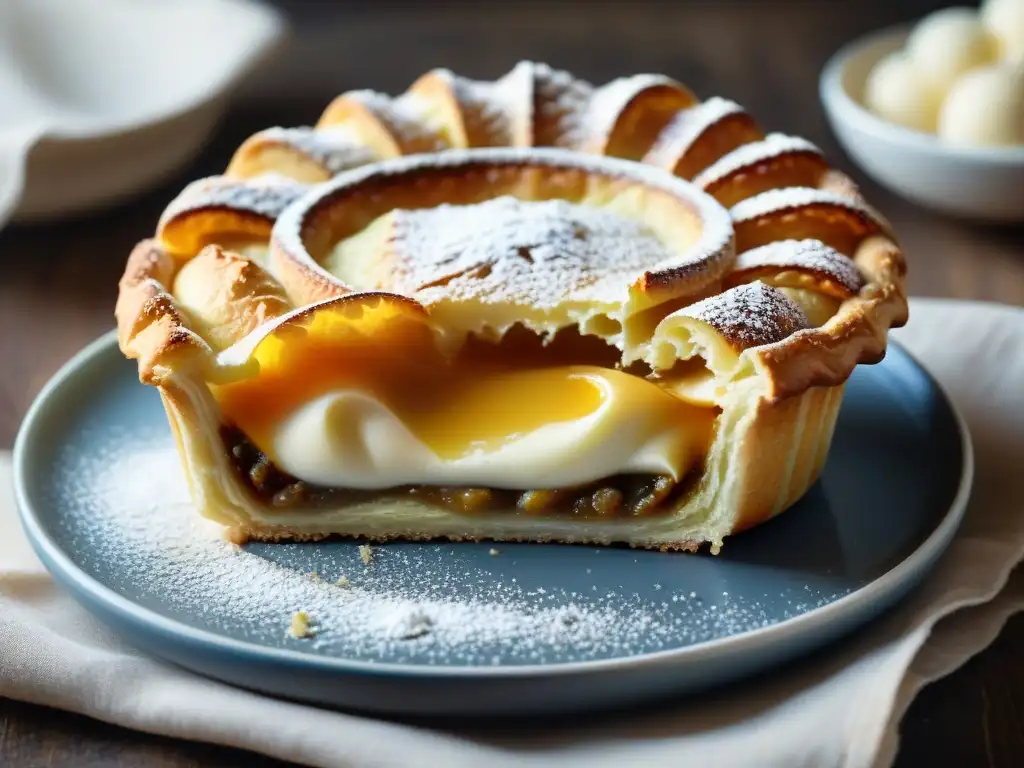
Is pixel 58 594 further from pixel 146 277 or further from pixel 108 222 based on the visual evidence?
pixel 108 222

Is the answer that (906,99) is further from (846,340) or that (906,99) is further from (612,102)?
(846,340)

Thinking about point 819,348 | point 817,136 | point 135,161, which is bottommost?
point 817,136

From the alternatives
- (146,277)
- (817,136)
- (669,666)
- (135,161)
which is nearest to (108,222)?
(135,161)

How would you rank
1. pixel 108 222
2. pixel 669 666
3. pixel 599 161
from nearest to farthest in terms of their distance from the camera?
pixel 669 666, pixel 599 161, pixel 108 222

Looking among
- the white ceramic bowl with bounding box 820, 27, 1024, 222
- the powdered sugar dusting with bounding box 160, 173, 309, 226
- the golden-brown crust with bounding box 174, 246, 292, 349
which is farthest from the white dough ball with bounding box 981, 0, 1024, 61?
the golden-brown crust with bounding box 174, 246, 292, 349

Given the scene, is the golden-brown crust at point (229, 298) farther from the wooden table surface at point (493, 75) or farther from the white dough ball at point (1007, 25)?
the white dough ball at point (1007, 25)

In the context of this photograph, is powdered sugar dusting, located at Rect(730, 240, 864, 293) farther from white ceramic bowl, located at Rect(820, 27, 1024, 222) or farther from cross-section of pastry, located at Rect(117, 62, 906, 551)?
white ceramic bowl, located at Rect(820, 27, 1024, 222)

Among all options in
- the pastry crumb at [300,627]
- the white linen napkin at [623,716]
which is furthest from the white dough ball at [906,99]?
the pastry crumb at [300,627]

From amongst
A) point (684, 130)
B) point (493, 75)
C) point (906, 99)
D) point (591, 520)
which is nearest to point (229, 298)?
point (591, 520)
